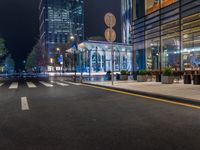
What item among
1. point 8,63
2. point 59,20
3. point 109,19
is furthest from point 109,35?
point 59,20

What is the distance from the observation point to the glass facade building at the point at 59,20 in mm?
172750

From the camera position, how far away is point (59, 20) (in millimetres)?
178875

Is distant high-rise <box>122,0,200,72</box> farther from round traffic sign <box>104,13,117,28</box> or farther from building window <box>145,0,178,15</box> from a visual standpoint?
round traffic sign <box>104,13,117,28</box>

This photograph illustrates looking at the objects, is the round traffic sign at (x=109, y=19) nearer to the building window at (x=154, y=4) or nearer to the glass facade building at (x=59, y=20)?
the building window at (x=154, y=4)

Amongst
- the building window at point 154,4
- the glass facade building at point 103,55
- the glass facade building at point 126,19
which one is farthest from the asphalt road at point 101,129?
the glass facade building at point 126,19

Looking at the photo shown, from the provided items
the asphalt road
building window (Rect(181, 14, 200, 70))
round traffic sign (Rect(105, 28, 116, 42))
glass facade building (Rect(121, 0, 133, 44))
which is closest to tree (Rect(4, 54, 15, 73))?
glass facade building (Rect(121, 0, 133, 44))

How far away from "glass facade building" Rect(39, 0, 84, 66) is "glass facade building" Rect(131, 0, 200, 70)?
5262 inches

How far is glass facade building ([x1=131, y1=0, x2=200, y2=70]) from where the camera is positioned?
2545 centimetres

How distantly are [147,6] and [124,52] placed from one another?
140ft

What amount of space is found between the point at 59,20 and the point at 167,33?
160m

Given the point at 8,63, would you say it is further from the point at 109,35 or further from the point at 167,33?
the point at 109,35

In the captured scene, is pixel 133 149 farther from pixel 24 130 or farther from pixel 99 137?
pixel 24 130

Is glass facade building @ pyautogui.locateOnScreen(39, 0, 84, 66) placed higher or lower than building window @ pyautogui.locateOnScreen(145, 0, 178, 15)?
higher

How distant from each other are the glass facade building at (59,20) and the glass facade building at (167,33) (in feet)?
439
